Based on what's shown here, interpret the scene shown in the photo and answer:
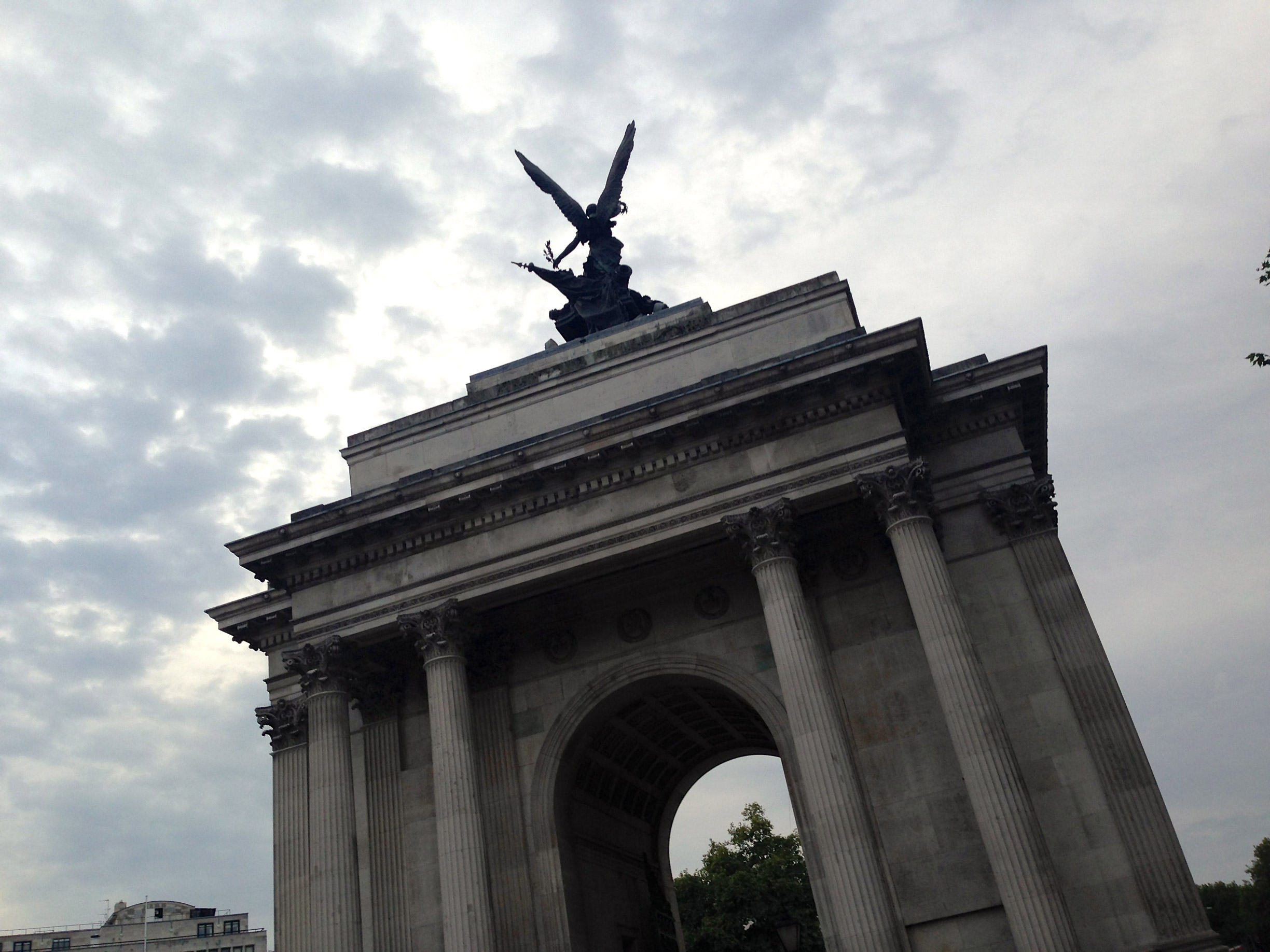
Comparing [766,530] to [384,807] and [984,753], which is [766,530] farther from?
[384,807]

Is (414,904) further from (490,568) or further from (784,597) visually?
(784,597)

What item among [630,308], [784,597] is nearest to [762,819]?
[630,308]

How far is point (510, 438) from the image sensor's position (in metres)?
31.0

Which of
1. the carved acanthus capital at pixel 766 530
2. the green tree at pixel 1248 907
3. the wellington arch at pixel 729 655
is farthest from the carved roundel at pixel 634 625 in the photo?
the green tree at pixel 1248 907

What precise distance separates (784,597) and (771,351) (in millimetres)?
8313

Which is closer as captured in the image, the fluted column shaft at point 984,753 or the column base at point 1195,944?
the fluted column shaft at point 984,753

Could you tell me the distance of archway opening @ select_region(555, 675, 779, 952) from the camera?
91.8 feet

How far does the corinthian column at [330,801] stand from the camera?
24766 millimetres

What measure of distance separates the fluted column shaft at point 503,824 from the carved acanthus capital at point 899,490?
10.9 m

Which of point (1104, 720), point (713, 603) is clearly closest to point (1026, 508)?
point (1104, 720)

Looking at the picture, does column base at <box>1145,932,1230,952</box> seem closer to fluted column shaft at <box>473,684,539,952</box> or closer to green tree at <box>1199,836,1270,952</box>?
fluted column shaft at <box>473,684,539,952</box>

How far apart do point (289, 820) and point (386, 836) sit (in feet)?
13.6

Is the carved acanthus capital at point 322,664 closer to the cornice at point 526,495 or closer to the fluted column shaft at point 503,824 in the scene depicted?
the cornice at point 526,495

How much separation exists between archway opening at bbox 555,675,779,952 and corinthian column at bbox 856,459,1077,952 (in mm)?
6348
